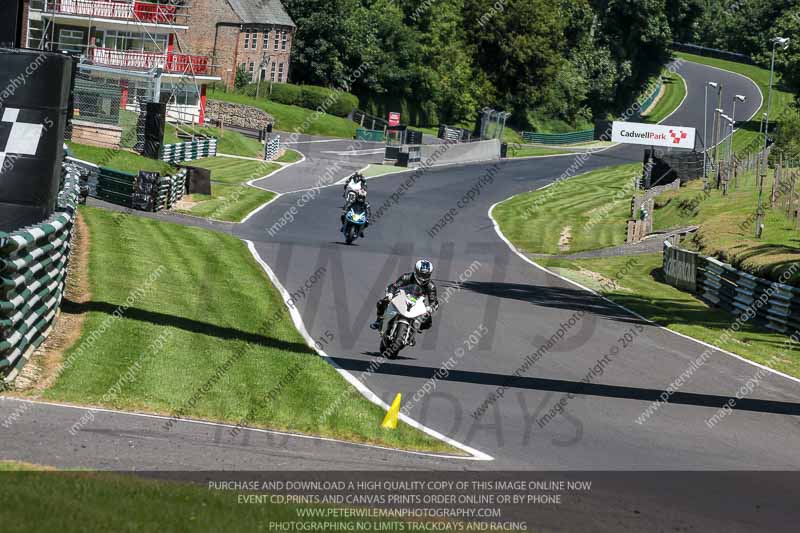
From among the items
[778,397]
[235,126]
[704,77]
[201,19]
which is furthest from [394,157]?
[704,77]

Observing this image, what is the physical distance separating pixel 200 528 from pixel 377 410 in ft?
21.4

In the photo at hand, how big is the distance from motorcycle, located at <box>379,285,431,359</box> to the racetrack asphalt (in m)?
0.31

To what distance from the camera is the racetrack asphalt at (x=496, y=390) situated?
1035 centimetres

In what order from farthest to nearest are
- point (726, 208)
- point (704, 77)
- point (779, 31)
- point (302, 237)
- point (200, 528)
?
point (704, 77) → point (779, 31) → point (726, 208) → point (302, 237) → point (200, 528)

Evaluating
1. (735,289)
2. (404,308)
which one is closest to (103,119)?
(735,289)

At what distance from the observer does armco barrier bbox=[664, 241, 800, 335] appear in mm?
25469

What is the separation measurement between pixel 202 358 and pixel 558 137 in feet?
281

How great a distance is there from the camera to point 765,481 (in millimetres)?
11320

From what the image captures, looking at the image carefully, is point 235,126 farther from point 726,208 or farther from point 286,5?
point 726,208

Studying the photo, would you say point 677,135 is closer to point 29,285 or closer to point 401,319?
point 401,319

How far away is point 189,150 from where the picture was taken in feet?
177

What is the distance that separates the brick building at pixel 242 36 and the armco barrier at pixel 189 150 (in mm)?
20974

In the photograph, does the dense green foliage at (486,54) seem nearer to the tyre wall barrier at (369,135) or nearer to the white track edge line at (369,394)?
the tyre wall barrier at (369,135)

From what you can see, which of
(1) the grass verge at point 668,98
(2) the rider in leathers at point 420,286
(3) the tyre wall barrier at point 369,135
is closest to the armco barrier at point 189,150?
(3) the tyre wall barrier at point 369,135
